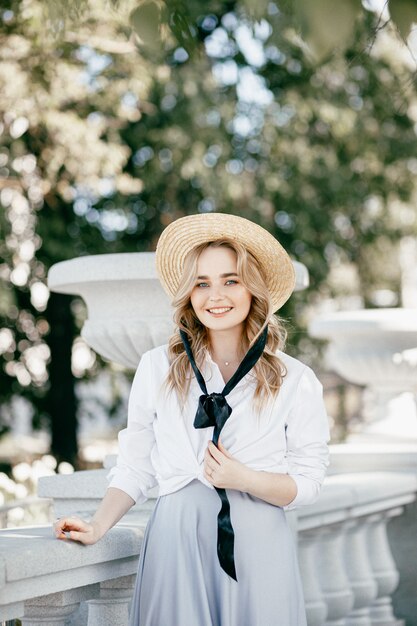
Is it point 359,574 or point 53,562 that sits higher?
point 359,574

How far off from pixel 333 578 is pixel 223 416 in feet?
6.14

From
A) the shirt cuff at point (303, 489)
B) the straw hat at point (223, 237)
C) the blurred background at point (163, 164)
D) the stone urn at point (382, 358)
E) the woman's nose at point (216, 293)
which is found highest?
the blurred background at point (163, 164)

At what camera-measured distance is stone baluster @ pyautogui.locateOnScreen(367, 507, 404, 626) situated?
15.7ft

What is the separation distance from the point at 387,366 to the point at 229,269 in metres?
3.46

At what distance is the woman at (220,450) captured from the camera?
8.92 feet

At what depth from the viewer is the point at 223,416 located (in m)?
2.73

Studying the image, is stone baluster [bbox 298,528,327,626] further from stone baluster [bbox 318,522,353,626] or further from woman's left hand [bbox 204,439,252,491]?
woman's left hand [bbox 204,439,252,491]

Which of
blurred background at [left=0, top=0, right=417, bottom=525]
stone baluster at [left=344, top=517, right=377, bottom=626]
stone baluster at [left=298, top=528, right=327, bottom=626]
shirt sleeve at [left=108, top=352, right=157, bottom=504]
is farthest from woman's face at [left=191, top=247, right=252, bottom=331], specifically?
blurred background at [left=0, top=0, right=417, bottom=525]

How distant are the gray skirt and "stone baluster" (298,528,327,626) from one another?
133cm

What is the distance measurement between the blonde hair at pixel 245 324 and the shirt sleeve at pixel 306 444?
96 mm

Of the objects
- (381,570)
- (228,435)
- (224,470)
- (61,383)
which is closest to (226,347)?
(228,435)

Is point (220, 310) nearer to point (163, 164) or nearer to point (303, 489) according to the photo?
point (303, 489)

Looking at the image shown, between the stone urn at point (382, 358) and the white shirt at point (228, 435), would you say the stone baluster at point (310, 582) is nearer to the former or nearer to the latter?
the white shirt at point (228, 435)

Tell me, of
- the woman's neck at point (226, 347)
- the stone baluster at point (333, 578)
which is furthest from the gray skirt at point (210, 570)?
the stone baluster at point (333, 578)
